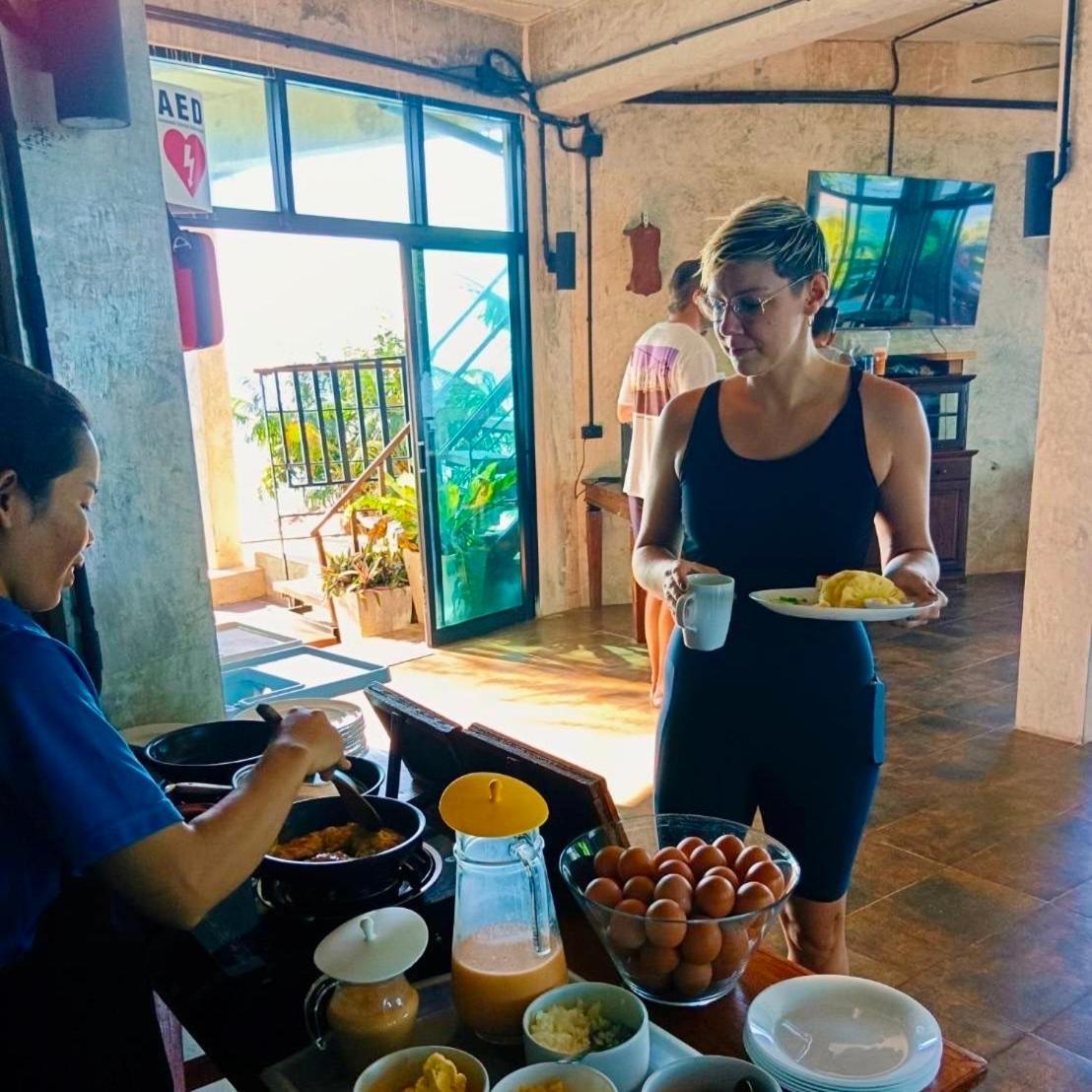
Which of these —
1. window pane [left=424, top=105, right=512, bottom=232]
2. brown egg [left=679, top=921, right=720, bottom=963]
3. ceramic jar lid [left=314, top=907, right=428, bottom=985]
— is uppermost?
window pane [left=424, top=105, right=512, bottom=232]

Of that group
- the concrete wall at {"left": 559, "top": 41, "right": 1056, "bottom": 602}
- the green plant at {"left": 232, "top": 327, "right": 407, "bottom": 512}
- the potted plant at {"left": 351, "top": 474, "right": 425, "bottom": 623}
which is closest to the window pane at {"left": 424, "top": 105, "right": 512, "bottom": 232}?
the concrete wall at {"left": 559, "top": 41, "right": 1056, "bottom": 602}

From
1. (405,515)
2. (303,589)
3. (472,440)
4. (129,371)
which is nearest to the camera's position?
(129,371)

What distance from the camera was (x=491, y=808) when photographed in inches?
39.2

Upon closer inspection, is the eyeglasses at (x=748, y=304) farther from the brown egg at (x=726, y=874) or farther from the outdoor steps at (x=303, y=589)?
the outdoor steps at (x=303, y=589)

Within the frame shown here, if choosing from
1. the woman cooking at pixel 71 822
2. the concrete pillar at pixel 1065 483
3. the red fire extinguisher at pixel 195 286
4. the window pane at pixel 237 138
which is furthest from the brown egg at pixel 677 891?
the window pane at pixel 237 138

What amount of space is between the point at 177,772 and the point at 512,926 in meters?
0.66

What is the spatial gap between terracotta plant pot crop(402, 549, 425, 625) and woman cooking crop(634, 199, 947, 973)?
4.11 metres

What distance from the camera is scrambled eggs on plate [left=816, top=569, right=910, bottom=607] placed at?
1487mm

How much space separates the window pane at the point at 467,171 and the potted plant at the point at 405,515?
1.48 m

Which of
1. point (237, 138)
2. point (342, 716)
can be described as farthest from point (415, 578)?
point (342, 716)

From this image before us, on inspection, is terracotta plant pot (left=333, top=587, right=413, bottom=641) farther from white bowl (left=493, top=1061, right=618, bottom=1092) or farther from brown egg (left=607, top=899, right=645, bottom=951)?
white bowl (left=493, top=1061, right=618, bottom=1092)

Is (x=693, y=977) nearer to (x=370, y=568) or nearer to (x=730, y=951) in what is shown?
(x=730, y=951)

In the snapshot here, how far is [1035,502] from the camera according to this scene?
12.7 feet

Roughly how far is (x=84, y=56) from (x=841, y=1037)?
190cm
